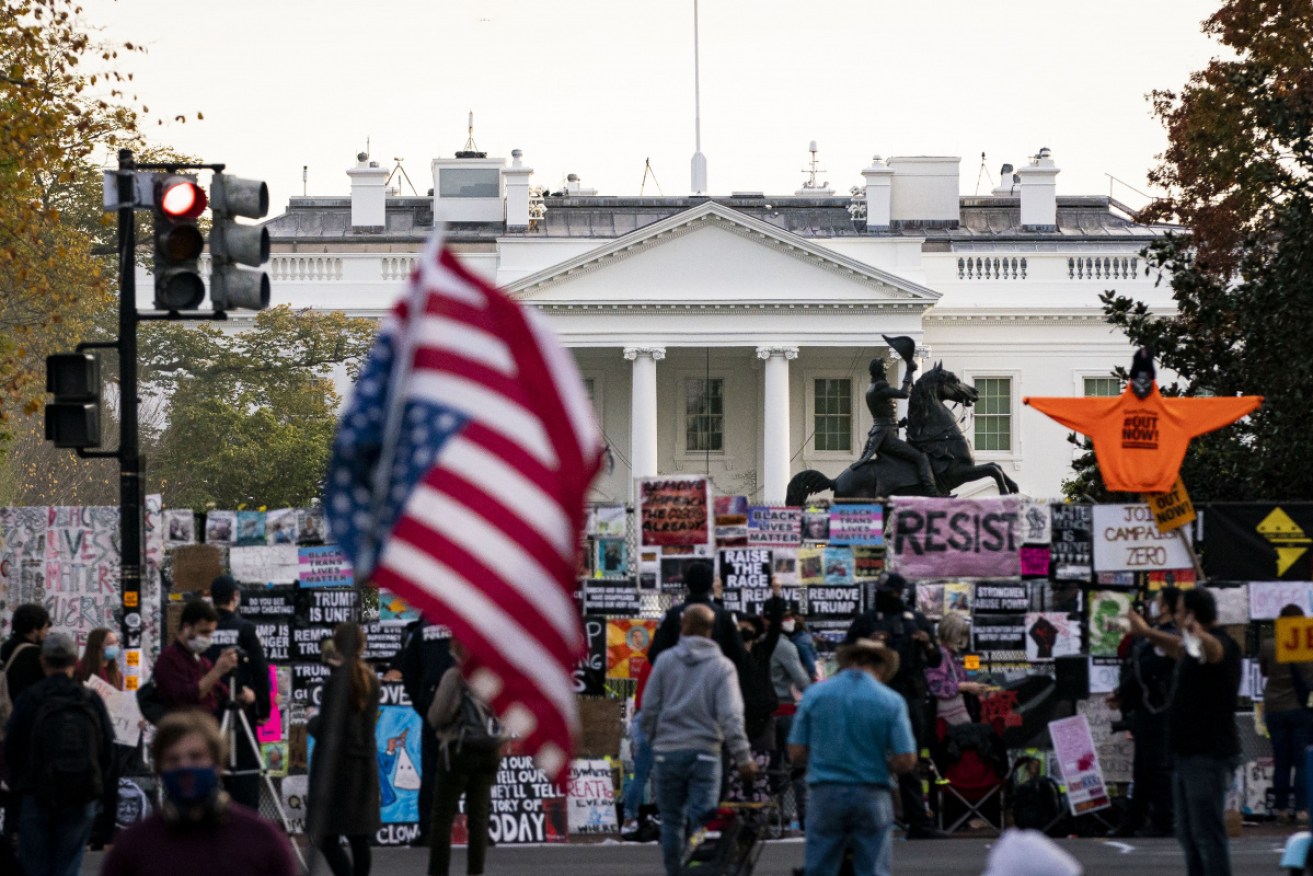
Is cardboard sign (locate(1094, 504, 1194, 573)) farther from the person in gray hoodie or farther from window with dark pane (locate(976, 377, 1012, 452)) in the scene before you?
window with dark pane (locate(976, 377, 1012, 452))

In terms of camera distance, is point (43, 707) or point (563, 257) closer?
point (43, 707)

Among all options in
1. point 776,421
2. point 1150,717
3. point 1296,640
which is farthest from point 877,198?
point 1296,640

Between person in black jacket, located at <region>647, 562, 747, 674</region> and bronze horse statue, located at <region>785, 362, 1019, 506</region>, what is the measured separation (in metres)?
10.6

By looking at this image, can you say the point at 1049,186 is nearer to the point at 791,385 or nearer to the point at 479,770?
the point at 791,385

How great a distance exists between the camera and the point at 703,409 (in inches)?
2549

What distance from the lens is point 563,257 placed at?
208 ft

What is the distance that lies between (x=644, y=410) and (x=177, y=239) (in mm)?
49636

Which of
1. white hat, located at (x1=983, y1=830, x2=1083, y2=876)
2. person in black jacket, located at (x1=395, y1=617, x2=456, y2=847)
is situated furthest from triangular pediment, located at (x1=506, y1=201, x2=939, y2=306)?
white hat, located at (x1=983, y1=830, x2=1083, y2=876)

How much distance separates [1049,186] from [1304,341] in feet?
146

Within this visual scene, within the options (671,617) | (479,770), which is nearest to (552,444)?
(479,770)

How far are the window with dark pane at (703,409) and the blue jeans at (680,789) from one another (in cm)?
5426

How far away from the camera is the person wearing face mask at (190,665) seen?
10.8 m

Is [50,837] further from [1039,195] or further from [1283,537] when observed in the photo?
[1039,195]

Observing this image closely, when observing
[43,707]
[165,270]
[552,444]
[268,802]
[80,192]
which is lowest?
[268,802]
